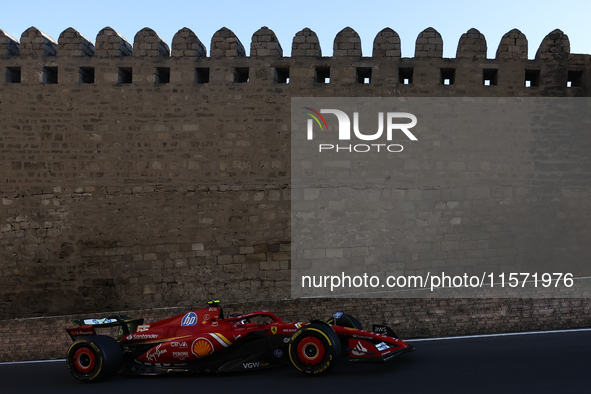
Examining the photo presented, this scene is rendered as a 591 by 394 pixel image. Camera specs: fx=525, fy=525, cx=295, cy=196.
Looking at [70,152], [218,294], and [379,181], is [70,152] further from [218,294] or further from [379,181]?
[379,181]

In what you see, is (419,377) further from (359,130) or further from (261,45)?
(261,45)

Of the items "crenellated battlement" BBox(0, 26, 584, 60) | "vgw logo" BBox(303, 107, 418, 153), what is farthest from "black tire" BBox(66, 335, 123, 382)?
"crenellated battlement" BBox(0, 26, 584, 60)

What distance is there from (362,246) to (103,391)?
5250mm

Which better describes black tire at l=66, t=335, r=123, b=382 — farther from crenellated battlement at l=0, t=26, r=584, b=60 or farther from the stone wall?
crenellated battlement at l=0, t=26, r=584, b=60

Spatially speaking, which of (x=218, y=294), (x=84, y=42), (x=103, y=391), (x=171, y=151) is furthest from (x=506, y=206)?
(x=84, y=42)

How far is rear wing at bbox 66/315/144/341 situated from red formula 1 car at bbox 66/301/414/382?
11mm

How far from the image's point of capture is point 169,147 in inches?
372

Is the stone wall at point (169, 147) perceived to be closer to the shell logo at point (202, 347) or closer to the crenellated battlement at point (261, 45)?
the crenellated battlement at point (261, 45)

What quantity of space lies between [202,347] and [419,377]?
7.50ft

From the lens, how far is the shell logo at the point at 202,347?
566 centimetres

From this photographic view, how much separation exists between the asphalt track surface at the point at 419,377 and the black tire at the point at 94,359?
0.11 m

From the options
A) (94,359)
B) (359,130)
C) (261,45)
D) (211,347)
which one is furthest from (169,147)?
(211,347)

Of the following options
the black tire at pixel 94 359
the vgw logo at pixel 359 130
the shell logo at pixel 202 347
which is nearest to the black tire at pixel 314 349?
the shell logo at pixel 202 347

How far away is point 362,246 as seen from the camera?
30.6 ft
